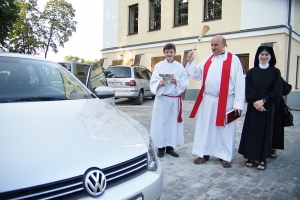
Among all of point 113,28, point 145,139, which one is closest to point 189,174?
point 145,139

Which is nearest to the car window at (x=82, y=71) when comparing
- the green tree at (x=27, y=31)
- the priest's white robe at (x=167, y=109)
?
the priest's white robe at (x=167, y=109)

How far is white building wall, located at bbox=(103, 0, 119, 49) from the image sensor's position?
1964cm

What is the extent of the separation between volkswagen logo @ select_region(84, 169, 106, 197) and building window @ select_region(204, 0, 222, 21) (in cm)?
1348

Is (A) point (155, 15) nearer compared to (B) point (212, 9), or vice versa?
(B) point (212, 9)

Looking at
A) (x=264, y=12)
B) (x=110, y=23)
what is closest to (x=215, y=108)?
(x=264, y=12)

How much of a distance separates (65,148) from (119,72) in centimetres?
975

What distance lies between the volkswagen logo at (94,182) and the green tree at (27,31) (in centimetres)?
2650

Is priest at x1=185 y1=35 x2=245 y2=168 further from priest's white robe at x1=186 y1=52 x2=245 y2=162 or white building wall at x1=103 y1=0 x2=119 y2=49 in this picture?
white building wall at x1=103 y1=0 x2=119 y2=49

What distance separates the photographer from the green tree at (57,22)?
25266 mm

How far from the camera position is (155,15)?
56.5ft

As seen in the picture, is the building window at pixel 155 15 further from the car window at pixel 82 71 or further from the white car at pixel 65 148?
the white car at pixel 65 148

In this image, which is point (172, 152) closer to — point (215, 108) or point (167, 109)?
point (167, 109)

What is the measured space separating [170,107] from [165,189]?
1.64m

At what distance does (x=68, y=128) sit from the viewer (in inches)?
82.4
